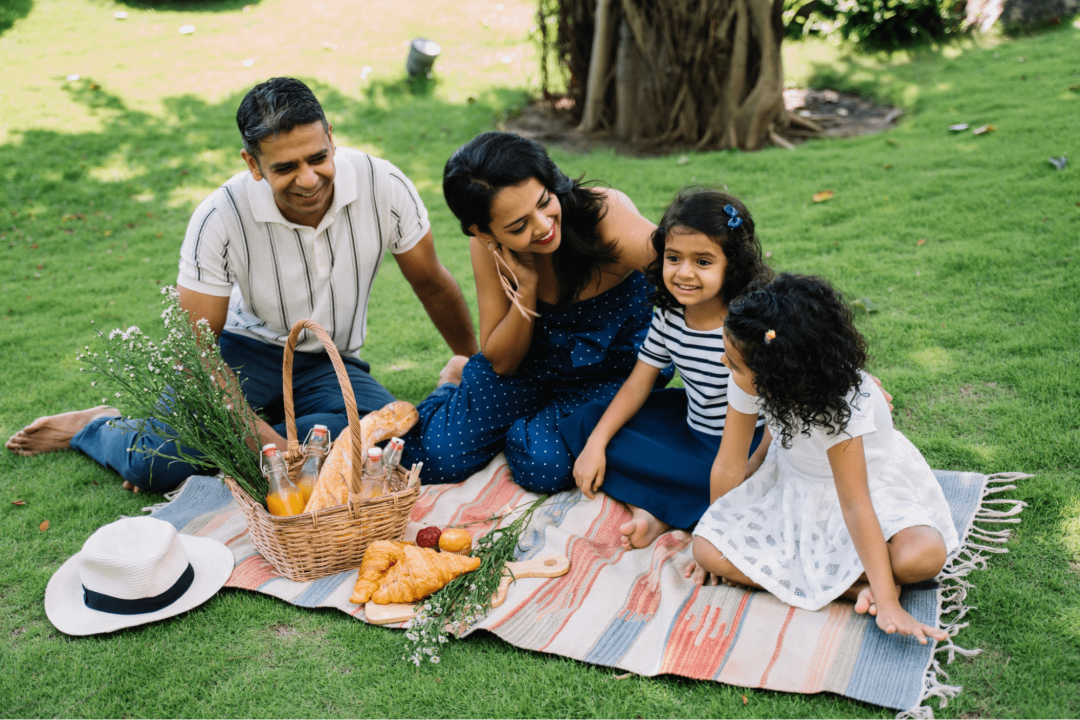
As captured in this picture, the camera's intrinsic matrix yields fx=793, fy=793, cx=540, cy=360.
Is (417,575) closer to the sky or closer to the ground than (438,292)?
closer to the ground

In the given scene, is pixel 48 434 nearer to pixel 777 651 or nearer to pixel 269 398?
pixel 269 398

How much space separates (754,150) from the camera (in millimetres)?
7617

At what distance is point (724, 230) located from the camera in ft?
9.28

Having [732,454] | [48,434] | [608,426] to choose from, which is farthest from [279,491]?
[48,434]

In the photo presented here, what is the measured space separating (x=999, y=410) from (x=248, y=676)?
10.5 ft

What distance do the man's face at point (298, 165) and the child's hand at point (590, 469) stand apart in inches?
61.5

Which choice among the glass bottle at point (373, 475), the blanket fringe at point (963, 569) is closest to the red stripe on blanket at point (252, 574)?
the glass bottle at point (373, 475)

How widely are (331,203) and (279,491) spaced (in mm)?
1363

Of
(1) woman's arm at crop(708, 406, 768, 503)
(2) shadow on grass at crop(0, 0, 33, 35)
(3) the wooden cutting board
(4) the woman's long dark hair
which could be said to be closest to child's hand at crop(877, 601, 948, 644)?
(1) woman's arm at crop(708, 406, 768, 503)

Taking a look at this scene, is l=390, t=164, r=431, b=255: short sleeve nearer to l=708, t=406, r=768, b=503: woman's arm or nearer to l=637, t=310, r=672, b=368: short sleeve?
l=637, t=310, r=672, b=368: short sleeve

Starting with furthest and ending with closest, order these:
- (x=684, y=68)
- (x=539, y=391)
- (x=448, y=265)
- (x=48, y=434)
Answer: (x=684, y=68)
(x=448, y=265)
(x=48, y=434)
(x=539, y=391)

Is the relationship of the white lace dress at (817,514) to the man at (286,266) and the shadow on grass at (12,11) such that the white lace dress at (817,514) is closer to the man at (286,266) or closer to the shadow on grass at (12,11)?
the man at (286,266)

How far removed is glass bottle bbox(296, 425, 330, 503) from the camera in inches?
120

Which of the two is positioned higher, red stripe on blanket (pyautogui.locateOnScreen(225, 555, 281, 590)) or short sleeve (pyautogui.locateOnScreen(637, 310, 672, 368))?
short sleeve (pyautogui.locateOnScreen(637, 310, 672, 368))
